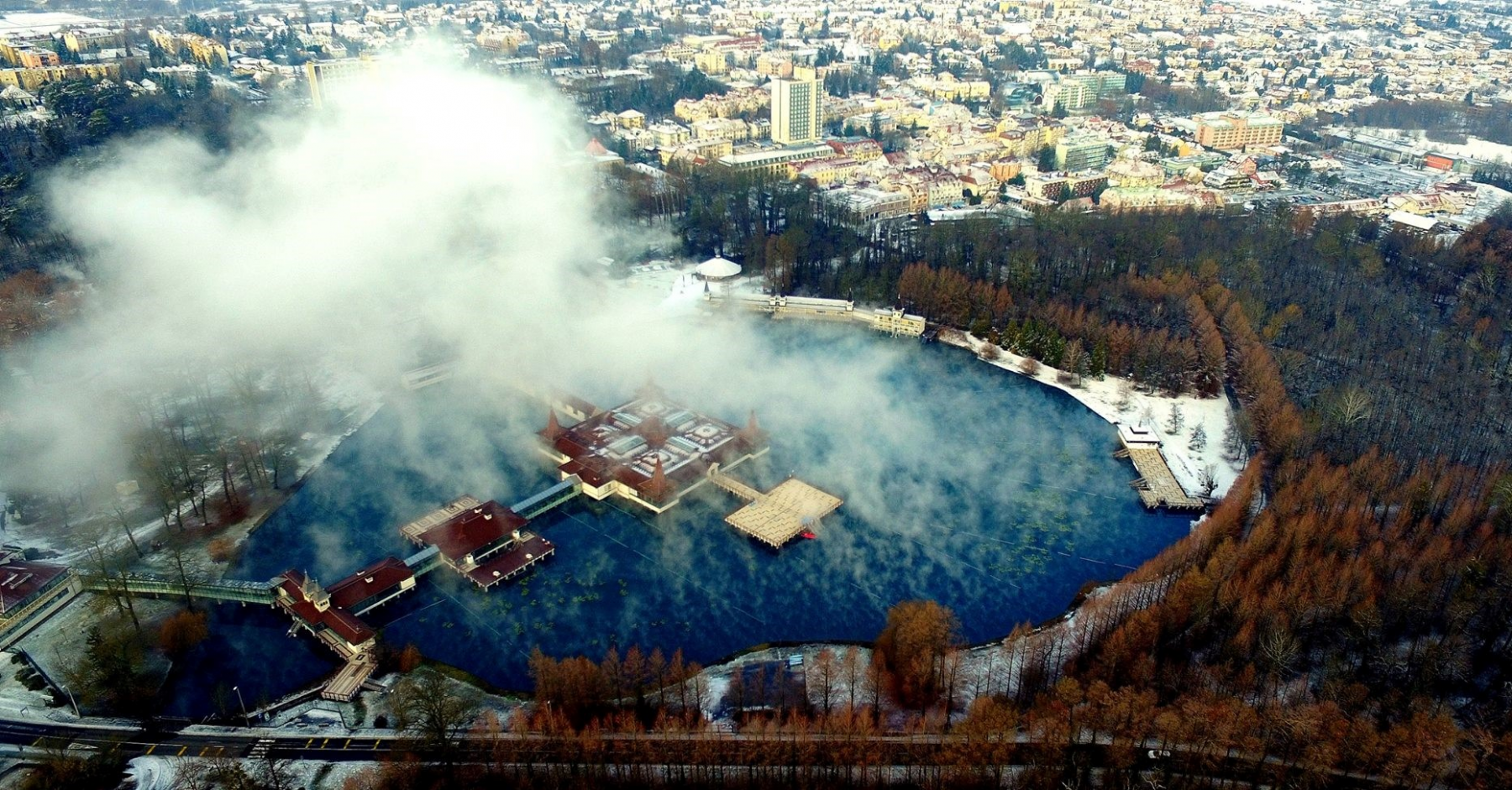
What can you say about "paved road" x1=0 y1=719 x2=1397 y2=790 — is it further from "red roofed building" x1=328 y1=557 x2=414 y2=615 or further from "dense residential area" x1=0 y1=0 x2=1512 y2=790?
"red roofed building" x1=328 y1=557 x2=414 y2=615

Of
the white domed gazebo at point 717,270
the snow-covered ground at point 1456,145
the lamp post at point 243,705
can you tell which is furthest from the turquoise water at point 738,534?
the snow-covered ground at point 1456,145

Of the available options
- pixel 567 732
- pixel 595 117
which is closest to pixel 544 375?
pixel 567 732

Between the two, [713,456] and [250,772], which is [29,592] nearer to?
[250,772]

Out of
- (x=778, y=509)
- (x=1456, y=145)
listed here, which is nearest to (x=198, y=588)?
(x=778, y=509)

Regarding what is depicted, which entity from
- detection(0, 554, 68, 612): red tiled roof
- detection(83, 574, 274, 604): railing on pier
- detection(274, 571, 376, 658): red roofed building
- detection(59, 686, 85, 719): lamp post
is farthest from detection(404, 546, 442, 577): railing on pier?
detection(0, 554, 68, 612): red tiled roof

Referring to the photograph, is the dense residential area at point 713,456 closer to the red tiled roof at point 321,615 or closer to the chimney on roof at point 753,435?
the red tiled roof at point 321,615

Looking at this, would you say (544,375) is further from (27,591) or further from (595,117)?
(595,117)

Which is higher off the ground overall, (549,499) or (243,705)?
(549,499)
